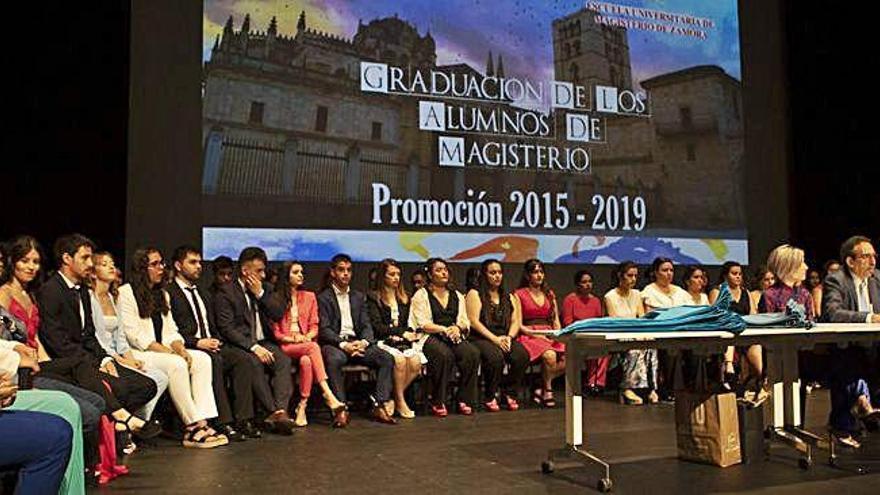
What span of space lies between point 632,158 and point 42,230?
464cm

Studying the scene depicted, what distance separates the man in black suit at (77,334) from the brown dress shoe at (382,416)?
1.54 metres

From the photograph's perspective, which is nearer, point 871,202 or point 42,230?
point 42,230

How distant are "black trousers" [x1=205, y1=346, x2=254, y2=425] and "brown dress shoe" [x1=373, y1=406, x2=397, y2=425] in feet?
2.66

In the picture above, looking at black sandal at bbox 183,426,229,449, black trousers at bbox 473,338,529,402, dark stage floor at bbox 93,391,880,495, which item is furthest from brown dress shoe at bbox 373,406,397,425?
black sandal at bbox 183,426,229,449

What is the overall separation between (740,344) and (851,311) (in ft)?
2.85

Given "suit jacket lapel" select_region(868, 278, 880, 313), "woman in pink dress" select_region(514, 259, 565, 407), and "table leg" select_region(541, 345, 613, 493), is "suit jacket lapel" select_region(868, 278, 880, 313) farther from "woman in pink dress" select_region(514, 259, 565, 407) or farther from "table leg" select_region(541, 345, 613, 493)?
"woman in pink dress" select_region(514, 259, 565, 407)

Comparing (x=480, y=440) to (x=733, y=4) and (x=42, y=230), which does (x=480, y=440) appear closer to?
(x=42, y=230)

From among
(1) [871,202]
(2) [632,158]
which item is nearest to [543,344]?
(2) [632,158]

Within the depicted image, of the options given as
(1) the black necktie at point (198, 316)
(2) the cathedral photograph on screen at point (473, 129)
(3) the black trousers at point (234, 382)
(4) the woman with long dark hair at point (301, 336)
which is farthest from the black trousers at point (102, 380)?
(2) the cathedral photograph on screen at point (473, 129)

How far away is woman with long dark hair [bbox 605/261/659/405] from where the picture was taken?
597 centimetres

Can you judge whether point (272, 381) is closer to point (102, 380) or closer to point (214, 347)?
point (214, 347)

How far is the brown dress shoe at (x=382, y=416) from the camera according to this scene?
5.08 metres

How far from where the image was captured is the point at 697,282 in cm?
639

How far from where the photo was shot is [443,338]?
18.4 feet
